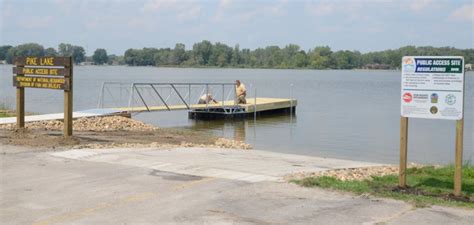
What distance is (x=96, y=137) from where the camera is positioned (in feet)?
48.1

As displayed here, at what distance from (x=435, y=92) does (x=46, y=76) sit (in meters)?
8.95

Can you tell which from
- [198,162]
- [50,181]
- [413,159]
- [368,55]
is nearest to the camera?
[50,181]

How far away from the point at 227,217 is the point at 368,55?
17041 centimetres

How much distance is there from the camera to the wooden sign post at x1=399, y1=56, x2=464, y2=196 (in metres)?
7.89

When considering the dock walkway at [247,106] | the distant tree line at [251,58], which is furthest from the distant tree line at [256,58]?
the dock walkway at [247,106]

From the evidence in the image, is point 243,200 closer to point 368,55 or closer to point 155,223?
point 155,223

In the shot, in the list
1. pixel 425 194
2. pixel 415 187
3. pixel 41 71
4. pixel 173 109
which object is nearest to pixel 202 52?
pixel 173 109

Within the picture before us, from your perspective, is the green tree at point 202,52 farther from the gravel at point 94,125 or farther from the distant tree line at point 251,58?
the gravel at point 94,125

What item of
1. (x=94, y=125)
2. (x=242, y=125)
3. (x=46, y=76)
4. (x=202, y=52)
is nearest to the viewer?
(x=46, y=76)

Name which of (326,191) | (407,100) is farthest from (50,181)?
(407,100)

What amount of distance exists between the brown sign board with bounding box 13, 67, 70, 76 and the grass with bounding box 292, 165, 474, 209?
683cm

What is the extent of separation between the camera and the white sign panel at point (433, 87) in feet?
25.9

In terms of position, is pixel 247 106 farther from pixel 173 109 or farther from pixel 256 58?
pixel 256 58

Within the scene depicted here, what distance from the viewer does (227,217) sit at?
22.0ft
